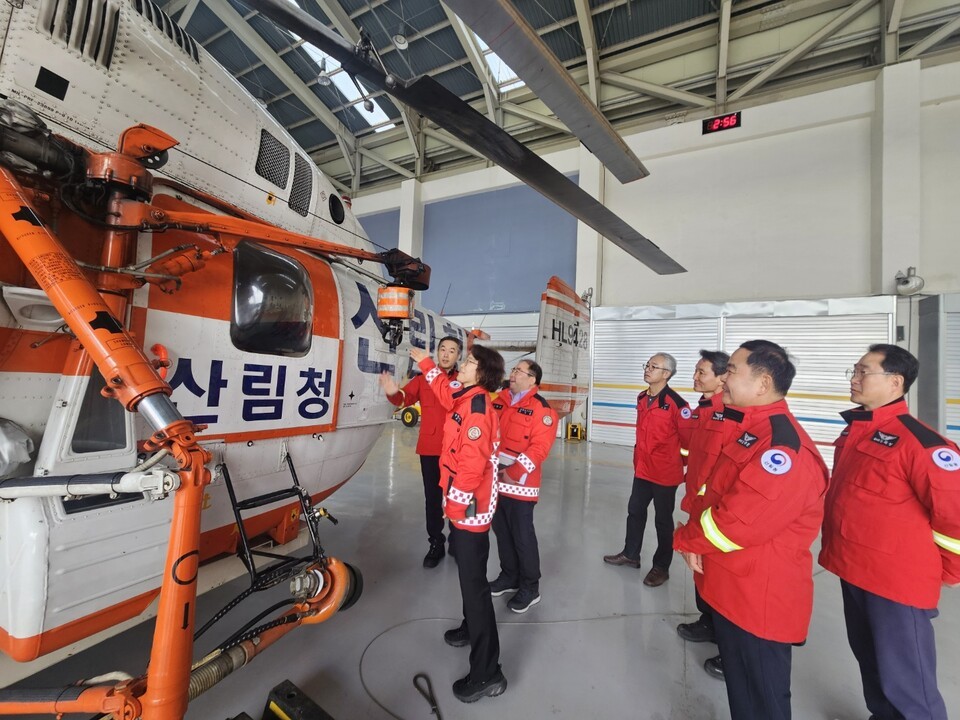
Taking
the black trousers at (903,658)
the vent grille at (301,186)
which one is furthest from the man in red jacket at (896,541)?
the vent grille at (301,186)

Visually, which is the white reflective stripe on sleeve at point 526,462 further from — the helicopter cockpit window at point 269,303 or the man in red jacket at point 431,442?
the helicopter cockpit window at point 269,303

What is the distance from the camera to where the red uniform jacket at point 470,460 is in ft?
6.48

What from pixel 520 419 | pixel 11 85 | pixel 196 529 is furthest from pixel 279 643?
pixel 11 85

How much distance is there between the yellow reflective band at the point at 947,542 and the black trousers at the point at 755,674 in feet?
2.62

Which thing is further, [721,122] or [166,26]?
[721,122]

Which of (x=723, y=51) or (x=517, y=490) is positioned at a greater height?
(x=723, y=51)

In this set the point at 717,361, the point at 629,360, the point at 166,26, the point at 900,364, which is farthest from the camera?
the point at 629,360

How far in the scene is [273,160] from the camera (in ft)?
8.23

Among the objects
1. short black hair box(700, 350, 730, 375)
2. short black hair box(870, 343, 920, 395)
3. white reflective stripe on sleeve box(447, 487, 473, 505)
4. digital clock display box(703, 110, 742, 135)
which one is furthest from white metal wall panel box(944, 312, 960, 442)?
white reflective stripe on sleeve box(447, 487, 473, 505)

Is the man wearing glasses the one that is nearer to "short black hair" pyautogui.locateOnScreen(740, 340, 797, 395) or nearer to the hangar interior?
the hangar interior

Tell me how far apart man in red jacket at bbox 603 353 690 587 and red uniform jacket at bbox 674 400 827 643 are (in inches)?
63.6

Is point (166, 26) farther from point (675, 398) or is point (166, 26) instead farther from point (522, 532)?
point (675, 398)

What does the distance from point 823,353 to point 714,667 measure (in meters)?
7.83

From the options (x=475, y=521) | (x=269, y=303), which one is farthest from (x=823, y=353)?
(x=269, y=303)
